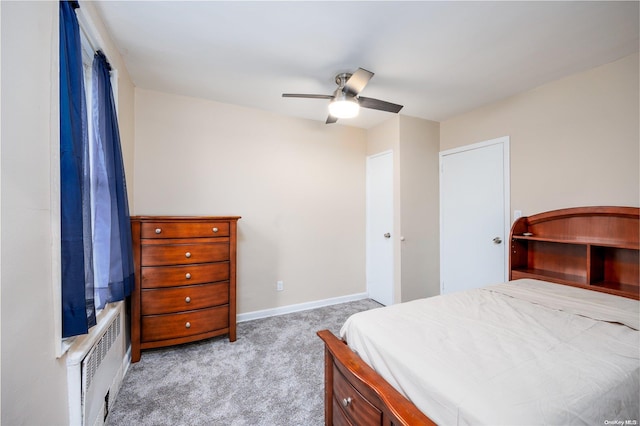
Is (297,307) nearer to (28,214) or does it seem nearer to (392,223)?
(392,223)

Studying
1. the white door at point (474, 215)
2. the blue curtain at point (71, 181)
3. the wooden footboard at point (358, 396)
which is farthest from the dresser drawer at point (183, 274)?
the white door at point (474, 215)

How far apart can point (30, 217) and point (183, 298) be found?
1.54 m

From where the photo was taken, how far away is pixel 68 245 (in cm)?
113

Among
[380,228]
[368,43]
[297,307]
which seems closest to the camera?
[368,43]

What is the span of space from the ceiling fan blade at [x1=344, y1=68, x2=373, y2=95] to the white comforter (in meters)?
1.64

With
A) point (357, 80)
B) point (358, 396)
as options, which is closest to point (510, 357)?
point (358, 396)

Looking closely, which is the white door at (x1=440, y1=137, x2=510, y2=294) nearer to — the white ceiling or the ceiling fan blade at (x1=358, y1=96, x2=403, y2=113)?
the white ceiling

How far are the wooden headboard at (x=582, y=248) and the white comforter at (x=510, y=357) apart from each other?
0.50 metres

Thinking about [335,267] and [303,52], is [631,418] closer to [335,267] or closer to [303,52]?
[303,52]

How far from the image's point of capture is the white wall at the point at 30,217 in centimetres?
81

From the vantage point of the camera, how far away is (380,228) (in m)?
3.59

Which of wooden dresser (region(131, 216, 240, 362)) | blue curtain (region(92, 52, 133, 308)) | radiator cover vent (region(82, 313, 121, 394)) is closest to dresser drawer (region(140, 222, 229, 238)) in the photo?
wooden dresser (region(131, 216, 240, 362))

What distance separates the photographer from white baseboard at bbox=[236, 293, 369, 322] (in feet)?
9.99

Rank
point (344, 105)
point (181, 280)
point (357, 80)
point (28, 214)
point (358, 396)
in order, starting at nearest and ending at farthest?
point (28, 214) → point (358, 396) → point (357, 80) → point (344, 105) → point (181, 280)
